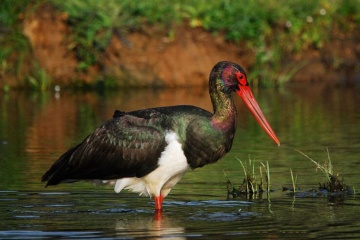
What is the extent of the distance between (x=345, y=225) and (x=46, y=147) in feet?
19.9

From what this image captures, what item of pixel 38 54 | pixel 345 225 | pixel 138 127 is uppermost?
pixel 38 54

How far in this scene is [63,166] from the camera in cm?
1027

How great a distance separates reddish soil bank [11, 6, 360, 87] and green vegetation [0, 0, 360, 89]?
0.54ft

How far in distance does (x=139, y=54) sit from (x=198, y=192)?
485 inches

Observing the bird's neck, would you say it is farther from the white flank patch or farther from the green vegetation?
the green vegetation

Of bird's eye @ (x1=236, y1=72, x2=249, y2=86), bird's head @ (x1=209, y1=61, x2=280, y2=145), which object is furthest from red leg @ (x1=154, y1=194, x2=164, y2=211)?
bird's eye @ (x1=236, y1=72, x2=249, y2=86)

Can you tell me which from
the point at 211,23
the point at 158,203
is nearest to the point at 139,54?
the point at 211,23

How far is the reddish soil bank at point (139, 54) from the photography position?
75.1 feet

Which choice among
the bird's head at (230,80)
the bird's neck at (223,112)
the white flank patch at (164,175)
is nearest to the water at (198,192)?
the white flank patch at (164,175)

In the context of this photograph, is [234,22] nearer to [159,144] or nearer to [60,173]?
[60,173]

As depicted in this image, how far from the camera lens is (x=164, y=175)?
9.85 metres

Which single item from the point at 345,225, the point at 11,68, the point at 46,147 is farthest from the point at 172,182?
the point at 11,68

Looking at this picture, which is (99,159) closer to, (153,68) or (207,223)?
(207,223)

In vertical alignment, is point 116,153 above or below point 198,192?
above
